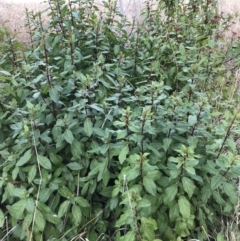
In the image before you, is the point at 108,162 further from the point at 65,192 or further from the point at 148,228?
the point at 148,228

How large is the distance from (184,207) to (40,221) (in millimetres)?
708

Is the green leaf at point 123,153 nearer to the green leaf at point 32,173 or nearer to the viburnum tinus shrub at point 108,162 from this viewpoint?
the viburnum tinus shrub at point 108,162

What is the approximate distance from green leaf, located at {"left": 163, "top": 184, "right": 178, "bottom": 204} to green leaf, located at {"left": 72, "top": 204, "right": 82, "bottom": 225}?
1.48ft

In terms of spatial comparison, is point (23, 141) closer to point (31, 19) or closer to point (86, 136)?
point (86, 136)

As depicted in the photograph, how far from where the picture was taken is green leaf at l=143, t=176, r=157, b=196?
1.48 meters

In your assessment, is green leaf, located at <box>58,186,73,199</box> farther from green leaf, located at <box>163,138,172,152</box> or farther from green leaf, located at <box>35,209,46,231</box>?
green leaf, located at <box>163,138,172,152</box>

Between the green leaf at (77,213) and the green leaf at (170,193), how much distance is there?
1.48ft

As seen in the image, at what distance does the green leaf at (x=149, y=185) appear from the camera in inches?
58.2

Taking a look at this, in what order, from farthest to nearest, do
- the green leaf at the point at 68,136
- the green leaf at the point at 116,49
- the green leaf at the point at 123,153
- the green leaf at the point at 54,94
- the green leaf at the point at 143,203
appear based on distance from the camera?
the green leaf at the point at 116,49, the green leaf at the point at 54,94, the green leaf at the point at 68,136, the green leaf at the point at 123,153, the green leaf at the point at 143,203

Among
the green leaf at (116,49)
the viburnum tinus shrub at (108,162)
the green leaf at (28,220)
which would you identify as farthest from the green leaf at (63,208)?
the green leaf at (116,49)

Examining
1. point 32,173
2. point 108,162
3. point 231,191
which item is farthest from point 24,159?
point 231,191

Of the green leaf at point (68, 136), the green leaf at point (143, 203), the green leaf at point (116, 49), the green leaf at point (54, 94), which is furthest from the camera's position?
the green leaf at point (116, 49)

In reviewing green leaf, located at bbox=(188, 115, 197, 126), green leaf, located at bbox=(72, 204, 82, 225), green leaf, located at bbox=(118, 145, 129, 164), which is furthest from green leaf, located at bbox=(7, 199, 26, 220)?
green leaf, located at bbox=(188, 115, 197, 126)

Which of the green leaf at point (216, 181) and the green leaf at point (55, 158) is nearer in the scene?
the green leaf at point (216, 181)
